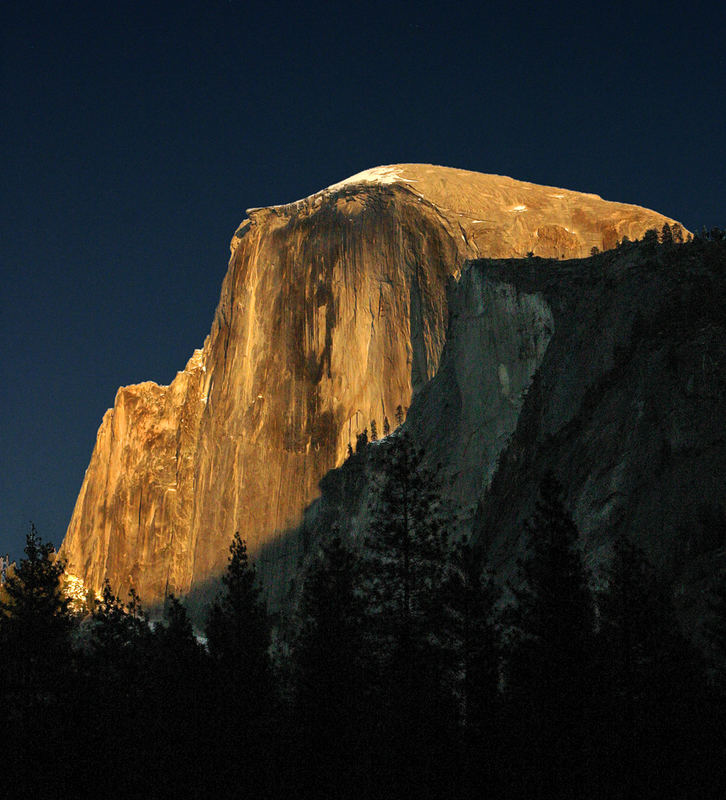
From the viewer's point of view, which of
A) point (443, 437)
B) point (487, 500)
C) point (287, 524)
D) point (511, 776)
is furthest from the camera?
point (287, 524)

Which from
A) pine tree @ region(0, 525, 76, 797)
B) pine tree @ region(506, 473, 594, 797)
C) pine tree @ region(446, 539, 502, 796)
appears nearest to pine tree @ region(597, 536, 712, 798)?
pine tree @ region(506, 473, 594, 797)

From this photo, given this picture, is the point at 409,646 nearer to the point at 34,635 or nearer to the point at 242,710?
the point at 242,710

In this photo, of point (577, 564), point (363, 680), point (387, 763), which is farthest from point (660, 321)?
point (387, 763)

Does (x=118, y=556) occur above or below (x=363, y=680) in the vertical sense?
above

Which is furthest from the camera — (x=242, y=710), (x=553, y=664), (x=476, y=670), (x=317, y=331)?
(x=317, y=331)

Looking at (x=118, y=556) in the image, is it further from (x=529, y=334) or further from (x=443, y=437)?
(x=529, y=334)

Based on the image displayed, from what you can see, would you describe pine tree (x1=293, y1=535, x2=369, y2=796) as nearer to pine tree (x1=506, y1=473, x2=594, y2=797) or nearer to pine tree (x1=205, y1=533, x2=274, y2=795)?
pine tree (x1=205, y1=533, x2=274, y2=795)

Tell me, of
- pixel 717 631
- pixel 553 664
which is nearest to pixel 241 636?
pixel 553 664

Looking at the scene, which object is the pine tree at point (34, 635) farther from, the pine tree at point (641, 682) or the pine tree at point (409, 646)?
the pine tree at point (641, 682)
